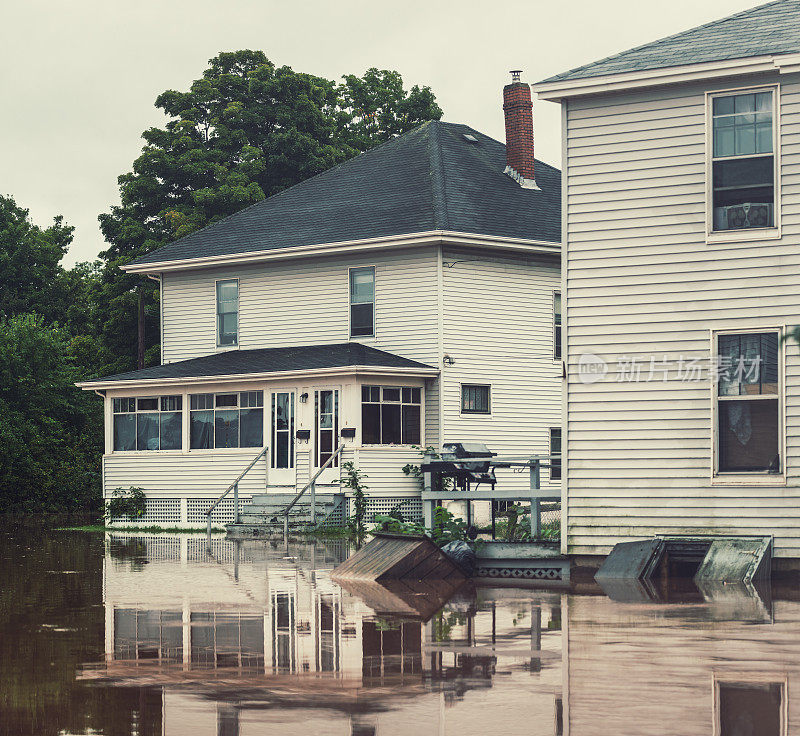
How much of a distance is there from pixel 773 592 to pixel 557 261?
68.2ft

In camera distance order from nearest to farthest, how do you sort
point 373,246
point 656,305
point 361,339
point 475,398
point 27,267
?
point 656,305
point 373,246
point 475,398
point 361,339
point 27,267

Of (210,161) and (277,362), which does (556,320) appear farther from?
(210,161)

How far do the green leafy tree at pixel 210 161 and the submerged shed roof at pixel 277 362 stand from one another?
13184mm

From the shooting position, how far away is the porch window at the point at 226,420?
34.9 meters

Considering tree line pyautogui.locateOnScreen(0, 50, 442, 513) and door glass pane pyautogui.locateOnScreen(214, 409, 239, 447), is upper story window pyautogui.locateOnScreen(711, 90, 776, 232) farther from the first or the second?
tree line pyautogui.locateOnScreen(0, 50, 442, 513)

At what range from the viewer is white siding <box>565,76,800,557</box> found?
705 inches

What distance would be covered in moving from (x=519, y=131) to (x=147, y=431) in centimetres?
1341

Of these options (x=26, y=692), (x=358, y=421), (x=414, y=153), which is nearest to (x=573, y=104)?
(x=26, y=692)

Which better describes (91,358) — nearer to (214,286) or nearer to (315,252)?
(214,286)

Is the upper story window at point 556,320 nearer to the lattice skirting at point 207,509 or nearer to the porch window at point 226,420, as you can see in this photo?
the porch window at point 226,420

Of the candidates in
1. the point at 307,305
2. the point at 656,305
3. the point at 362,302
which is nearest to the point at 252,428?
the point at 307,305

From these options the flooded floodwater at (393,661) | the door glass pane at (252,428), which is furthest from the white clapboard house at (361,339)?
the flooded floodwater at (393,661)

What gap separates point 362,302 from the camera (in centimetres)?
3538

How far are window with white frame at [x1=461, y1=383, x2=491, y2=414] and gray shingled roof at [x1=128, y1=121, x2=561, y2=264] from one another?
12.7 ft
